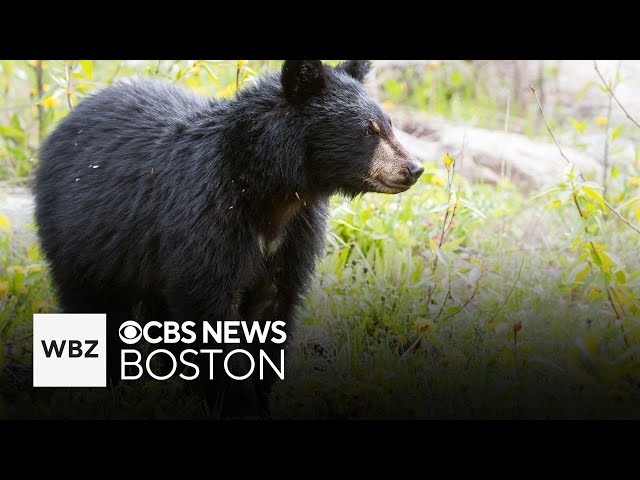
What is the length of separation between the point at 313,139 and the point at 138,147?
1.06m

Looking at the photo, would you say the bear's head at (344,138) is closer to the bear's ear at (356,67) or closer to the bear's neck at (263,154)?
the bear's neck at (263,154)

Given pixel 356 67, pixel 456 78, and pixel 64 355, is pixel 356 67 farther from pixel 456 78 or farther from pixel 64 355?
pixel 456 78

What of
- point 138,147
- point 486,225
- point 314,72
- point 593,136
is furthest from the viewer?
point 593,136

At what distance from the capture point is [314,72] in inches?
173

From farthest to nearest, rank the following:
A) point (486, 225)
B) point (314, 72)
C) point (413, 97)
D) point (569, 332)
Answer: point (413, 97)
point (486, 225)
point (569, 332)
point (314, 72)

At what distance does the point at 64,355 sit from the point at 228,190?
1.15m

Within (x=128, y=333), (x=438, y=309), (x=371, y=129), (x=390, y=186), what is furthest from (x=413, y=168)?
(x=128, y=333)

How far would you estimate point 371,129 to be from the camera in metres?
4.46

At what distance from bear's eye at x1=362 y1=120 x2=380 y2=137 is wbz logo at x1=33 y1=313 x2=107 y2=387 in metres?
1.74

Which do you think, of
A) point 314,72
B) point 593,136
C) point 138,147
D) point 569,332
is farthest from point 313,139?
point 593,136

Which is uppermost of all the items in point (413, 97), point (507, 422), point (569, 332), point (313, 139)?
point (413, 97)

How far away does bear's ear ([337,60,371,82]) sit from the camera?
471cm

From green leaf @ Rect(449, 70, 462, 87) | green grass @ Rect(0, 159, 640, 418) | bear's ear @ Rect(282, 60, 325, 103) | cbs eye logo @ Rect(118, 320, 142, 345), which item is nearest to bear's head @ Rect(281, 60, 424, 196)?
bear's ear @ Rect(282, 60, 325, 103)

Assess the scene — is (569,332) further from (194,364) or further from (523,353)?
(194,364)
